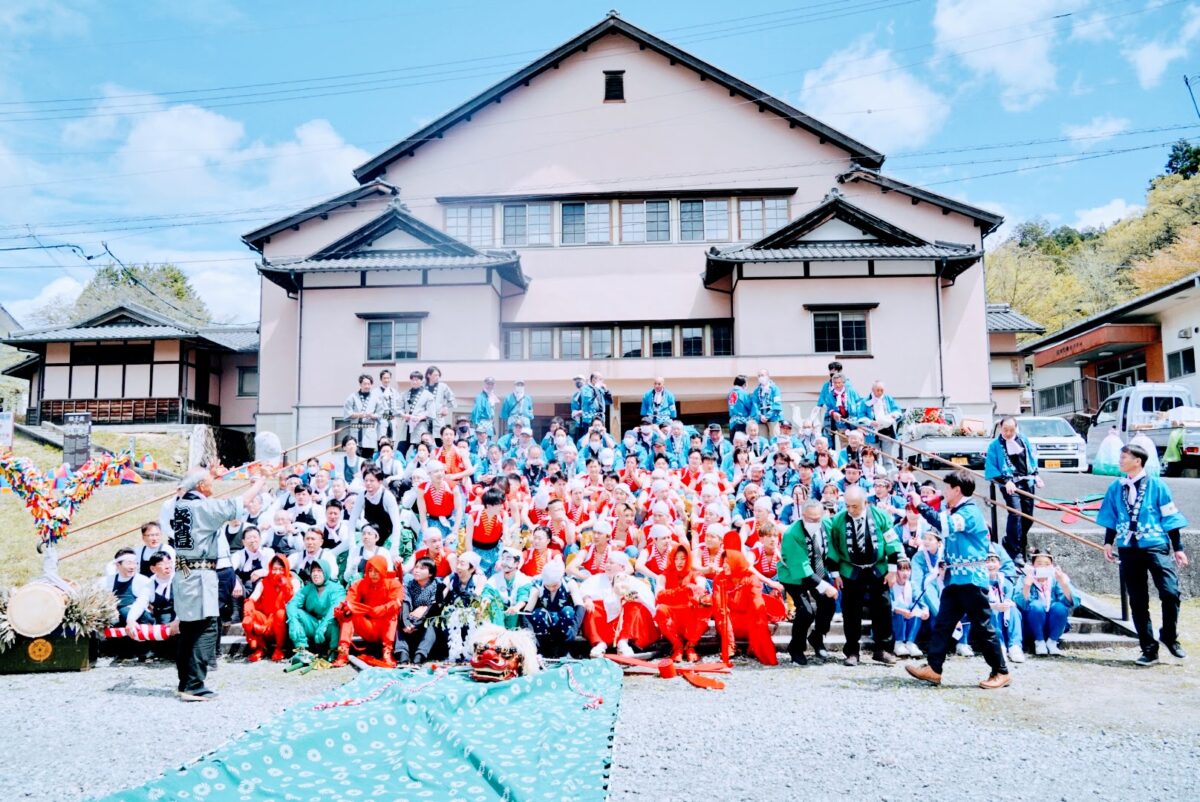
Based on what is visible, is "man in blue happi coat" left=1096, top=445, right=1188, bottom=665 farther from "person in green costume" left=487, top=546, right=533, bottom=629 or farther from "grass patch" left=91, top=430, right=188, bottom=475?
"grass patch" left=91, top=430, right=188, bottom=475

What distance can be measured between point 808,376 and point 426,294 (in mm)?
9780

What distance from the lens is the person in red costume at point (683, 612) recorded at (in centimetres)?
786

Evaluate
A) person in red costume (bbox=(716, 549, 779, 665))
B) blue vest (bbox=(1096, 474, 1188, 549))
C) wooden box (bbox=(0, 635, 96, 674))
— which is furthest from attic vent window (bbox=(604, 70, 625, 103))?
wooden box (bbox=(0, 635, 96, 674))

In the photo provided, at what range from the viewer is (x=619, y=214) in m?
21.7

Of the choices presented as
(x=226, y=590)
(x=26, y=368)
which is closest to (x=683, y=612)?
(x=226, y=590)

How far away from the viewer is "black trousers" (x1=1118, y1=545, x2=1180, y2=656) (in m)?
7.15

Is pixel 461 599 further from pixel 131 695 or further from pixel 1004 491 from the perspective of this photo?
pixel 1004 491

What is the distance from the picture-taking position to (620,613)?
8023mm

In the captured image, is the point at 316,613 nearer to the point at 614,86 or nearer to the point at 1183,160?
the point at 614,86

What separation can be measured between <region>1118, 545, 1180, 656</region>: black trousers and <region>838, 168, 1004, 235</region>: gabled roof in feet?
51.2

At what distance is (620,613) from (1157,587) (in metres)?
5.10

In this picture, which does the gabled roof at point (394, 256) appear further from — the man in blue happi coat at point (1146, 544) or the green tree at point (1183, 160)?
the green tree at point (1183, 160)

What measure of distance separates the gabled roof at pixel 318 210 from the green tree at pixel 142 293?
97.2ft

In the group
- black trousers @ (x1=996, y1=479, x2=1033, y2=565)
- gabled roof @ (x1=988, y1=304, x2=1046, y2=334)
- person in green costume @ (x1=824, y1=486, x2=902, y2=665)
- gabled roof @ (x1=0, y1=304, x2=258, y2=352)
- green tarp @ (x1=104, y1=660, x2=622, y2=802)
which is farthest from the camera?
gabled roof @ (x1=988, y1=304, x2=1046, y2=334)
